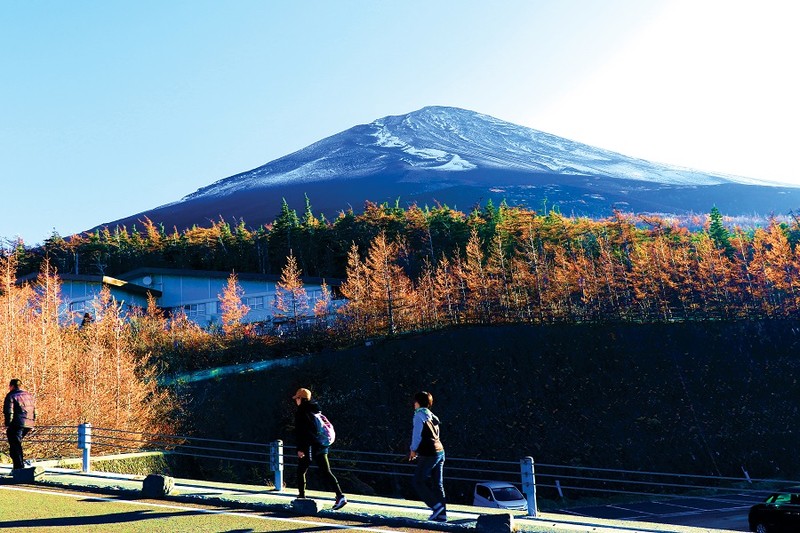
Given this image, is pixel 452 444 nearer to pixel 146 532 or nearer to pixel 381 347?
pixel 381 347

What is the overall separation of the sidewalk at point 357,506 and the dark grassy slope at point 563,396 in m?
23.3

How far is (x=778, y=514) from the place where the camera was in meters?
14.2

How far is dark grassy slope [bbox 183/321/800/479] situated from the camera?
3341cm

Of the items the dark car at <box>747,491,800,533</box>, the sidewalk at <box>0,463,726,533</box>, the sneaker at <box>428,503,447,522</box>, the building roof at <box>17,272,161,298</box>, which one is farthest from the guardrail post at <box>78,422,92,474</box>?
the building roof at <box>17,272,161,298</box>

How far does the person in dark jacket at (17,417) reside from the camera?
37.1 ft

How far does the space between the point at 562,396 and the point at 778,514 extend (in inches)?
905

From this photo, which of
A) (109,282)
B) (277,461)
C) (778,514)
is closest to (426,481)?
(277,461)

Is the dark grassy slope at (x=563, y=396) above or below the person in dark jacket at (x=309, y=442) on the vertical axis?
below

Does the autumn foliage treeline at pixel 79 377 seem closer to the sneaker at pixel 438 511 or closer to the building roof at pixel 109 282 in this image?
the building roof at pixel 109 282

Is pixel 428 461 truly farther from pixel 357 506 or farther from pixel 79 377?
pixel 79 377

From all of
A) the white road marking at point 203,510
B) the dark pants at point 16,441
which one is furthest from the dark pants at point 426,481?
the dark pants at point 16,441

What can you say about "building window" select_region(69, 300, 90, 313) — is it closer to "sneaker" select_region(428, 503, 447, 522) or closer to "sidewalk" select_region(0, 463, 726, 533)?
"sidewalk" select_region(0, 463, 726, 533)

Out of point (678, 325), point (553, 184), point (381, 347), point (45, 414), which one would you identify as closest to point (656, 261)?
point (678, 325)

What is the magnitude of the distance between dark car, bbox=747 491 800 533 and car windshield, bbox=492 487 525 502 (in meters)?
8.00
